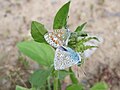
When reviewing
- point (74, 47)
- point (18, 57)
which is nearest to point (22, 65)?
point (18, 57)

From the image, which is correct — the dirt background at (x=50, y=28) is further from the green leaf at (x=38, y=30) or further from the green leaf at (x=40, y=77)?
the green leaf at (x=38, y=30)

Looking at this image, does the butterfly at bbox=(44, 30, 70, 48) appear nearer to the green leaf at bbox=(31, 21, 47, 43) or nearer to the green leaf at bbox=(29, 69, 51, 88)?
the green leaf at bbox=(31, 21, 47, 43)

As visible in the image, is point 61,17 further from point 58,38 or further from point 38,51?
point 38,51

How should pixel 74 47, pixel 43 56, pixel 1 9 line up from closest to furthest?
pixel 74 47, pixel 43 56, pixel 1 9

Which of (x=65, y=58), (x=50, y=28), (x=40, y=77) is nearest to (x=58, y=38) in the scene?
(x=65, y=58)

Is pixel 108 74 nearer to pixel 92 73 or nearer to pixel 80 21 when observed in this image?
pixel 92 73

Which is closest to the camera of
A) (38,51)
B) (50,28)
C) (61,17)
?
(61,17)
